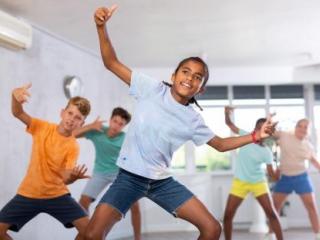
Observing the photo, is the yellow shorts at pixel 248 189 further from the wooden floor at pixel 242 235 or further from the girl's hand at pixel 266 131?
the girl's hand at pixel 266 131

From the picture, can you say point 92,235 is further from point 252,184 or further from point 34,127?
point 252,184

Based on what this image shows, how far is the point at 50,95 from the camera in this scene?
4398mm

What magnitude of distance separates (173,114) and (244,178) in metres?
1.98

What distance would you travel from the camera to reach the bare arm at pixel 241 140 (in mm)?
2213

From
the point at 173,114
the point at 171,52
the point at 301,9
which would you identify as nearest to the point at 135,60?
the point at 171,52

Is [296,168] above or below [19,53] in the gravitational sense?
below

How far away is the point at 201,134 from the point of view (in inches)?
91.4

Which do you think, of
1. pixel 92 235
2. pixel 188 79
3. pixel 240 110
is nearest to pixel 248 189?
pixel 188 79

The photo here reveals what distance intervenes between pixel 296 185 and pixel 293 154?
34 cm

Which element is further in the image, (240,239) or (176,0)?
(240,239)

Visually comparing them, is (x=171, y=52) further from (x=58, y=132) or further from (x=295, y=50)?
(x=58, y=132)

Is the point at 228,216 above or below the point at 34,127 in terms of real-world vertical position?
below

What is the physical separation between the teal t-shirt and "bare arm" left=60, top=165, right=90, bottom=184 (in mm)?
1105

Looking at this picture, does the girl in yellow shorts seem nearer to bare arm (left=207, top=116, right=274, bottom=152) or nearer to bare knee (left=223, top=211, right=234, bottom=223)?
bare knee (left=223, top=211, right=234, bottom=223)
